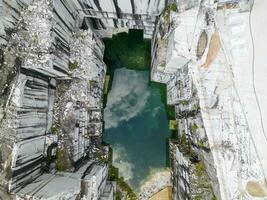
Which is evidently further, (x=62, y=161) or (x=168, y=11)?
(x=62, y=161)

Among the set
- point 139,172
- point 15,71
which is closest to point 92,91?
point 15,71

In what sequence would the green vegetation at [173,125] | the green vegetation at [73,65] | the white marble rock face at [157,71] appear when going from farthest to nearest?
the green vegetation at [173,125]
the green vegetation at [73,65]
the white marble rock face at [157,71]

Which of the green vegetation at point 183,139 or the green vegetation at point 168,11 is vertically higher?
the green vegetation at point 168,11

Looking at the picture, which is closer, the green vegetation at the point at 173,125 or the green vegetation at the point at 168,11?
the green vegetation at the point at 168,11

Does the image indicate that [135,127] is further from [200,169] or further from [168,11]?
[168,11]

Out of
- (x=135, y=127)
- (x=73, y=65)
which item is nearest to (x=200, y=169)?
(x=135, y=127)

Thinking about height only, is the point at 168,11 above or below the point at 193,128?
above

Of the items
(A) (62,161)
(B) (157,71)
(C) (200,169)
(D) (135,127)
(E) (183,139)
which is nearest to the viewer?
(C) (200,169)

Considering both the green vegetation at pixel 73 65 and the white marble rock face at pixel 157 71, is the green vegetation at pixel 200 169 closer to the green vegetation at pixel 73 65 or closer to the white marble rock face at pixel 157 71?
the white marble rock face at pixel 157 71

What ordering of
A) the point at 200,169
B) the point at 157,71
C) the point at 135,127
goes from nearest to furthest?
the point at 200,169 < the point at 157,71 < the point at 135,127

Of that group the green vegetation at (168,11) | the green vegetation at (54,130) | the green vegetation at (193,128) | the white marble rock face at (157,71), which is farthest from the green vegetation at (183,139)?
the green vegetation at (54,130)
